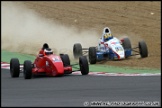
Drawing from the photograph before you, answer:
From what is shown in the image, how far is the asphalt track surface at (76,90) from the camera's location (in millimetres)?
11766

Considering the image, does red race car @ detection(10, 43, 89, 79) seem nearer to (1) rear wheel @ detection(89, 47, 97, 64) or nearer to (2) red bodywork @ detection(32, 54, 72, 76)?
(2) red bodywork @ detection(32, 54, 72, 76)

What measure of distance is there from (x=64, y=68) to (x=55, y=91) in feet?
10.8

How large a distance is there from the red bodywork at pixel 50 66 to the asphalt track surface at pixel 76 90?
0.23 m

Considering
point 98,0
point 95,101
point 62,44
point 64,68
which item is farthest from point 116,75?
point 98,0

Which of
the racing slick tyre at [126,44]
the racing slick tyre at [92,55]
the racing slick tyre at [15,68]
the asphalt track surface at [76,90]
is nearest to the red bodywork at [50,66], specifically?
the asphalt track surface at [76,90]

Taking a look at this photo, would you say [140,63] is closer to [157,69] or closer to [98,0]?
[157,69]

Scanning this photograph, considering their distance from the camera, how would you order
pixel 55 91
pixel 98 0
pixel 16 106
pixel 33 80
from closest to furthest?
pixel 16 106
pixel 55 91
pixel 33 80
pixel 98 0

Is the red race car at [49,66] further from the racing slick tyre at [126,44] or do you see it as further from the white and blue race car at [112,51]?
the racing slick tyre at [126,44]

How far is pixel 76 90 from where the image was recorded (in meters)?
13.4

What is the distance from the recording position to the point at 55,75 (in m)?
16.6

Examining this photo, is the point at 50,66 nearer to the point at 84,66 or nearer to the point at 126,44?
the point at 84,66

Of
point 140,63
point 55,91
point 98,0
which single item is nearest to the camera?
point 55,91

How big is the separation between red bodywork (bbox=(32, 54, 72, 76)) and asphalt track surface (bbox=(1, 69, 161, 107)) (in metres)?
0.23

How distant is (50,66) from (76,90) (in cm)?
343
